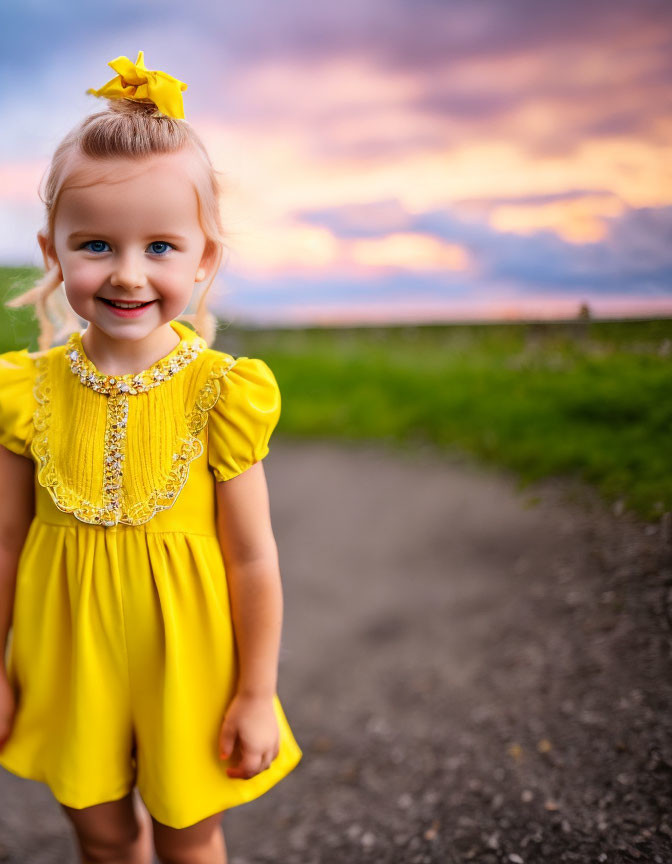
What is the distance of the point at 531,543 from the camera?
2404 millimetres

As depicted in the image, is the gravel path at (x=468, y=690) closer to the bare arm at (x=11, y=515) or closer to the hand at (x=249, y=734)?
the hand at (x=249, y=734)


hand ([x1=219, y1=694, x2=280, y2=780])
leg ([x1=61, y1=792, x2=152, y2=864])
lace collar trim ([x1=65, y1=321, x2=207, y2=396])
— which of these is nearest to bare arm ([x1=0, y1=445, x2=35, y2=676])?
lace collar trim ([x1=65, y1=321, x2=207, y2=396])

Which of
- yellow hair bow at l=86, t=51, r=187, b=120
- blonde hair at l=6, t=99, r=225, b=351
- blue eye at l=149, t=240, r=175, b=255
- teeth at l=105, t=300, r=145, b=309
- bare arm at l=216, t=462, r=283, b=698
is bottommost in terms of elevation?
bare arm at l=216, t=462, r=283, b=698

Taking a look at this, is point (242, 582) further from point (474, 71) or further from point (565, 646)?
point (474, 71)

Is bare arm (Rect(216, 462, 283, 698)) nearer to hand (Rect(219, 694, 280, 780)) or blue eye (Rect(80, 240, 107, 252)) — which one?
hand (Rect(219, 694, 280, 780))

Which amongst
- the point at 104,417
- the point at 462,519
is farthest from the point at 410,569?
the point at 104,417

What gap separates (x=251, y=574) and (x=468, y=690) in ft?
3.73

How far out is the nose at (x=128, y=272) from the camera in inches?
39.0

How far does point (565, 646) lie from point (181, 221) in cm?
151

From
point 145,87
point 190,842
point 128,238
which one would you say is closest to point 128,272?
point 128,238

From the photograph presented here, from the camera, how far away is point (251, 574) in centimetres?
113

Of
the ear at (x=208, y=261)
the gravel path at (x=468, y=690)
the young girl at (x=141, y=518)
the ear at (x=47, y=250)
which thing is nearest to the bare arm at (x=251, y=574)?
the young girl at (x=141, y=518)

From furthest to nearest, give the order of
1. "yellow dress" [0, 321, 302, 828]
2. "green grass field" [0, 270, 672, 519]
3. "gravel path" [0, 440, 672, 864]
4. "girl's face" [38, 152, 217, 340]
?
"green grass field" [0, 270, 672, 519] → "gravel path" [0, 440, 672, 864] → "yellow dress" [0, 321, 302, 828] → "girl's face" [38, 152, 217, 340]

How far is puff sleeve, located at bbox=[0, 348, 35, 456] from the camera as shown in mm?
1122
